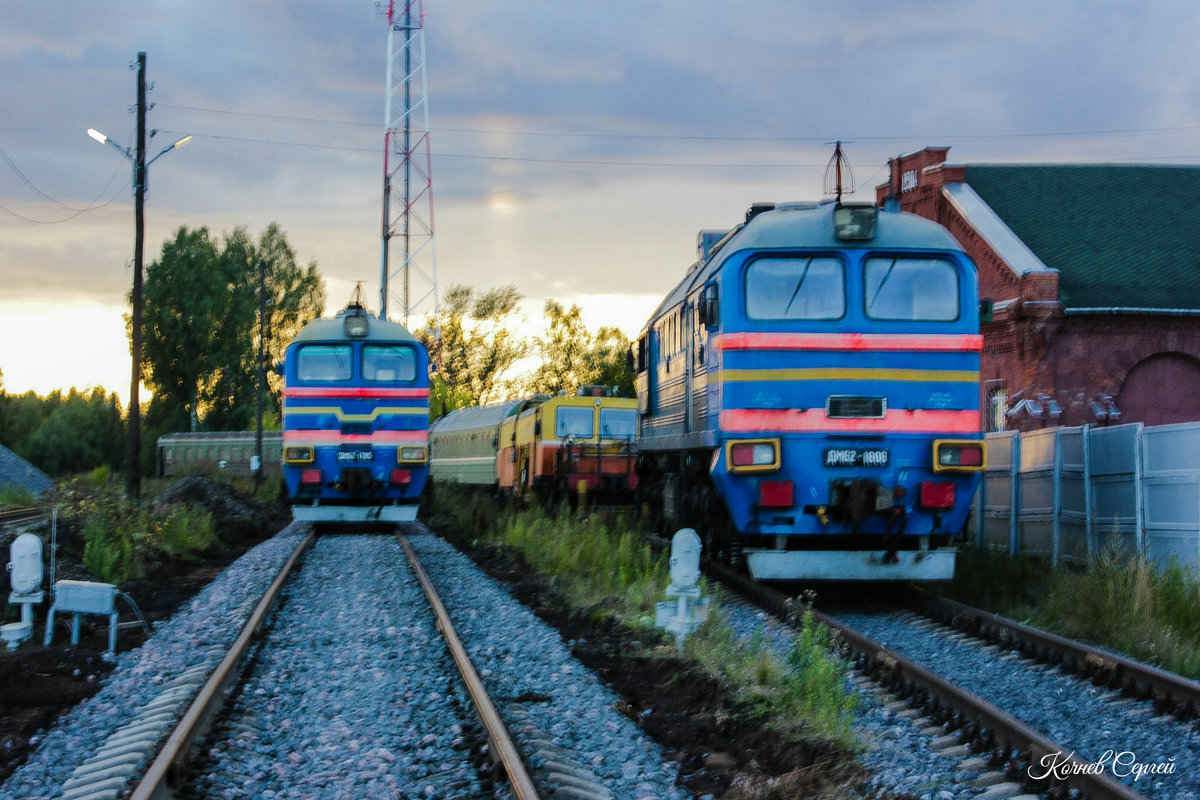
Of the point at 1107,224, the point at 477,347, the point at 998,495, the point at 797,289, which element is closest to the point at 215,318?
the point at 477,347

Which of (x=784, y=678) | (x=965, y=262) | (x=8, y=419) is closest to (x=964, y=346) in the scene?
(x=965, y=262)

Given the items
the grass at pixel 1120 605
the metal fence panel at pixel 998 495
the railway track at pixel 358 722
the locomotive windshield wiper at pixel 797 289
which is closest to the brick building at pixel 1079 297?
the metal fence panel at pixel 998 495

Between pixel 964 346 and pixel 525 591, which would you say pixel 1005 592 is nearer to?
pixel 964 346

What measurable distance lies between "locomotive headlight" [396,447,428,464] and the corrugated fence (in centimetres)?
909

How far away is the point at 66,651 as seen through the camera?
904 cm

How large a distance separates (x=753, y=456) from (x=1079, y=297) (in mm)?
17915

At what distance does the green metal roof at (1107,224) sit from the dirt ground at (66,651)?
1873 centimetres

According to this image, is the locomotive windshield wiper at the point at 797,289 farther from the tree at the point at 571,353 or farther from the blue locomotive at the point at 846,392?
the tree at the point at 571,353

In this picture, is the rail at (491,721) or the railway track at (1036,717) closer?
the rail at (491,721)

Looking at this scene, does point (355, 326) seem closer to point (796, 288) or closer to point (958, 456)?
point (796, 288)

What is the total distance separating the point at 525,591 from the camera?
13305mm

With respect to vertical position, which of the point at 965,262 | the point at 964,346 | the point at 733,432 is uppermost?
the point at 965,262

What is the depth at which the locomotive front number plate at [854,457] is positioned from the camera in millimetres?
10867

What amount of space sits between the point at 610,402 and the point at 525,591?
42.5 feet
